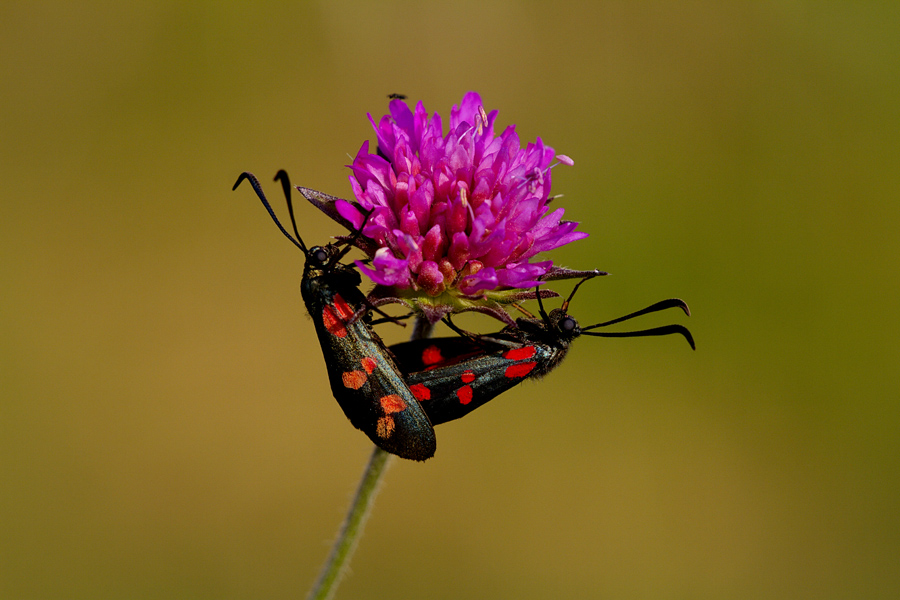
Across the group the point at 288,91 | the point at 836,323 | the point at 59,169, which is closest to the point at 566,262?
the point at 836,323

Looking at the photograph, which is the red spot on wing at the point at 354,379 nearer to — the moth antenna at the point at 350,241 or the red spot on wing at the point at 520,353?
the moth antenna at the point at 350,241

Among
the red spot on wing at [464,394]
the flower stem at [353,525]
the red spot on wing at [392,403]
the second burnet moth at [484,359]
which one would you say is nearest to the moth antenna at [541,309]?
the second burnet moth at [484,359]

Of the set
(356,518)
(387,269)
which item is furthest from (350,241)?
(356,518)

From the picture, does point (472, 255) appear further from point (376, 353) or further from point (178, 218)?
point (178, 218)

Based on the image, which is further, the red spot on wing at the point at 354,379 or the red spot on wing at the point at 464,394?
the red spot on wing at the point at 464,394

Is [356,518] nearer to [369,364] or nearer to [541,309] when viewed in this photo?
[369,364]

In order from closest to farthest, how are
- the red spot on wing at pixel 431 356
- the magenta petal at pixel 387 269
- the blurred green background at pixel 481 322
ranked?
the magenta petal at pixel 387 269
the red spot on wing at pixel 431 356
the blurred green background at pixel 481 322
